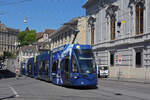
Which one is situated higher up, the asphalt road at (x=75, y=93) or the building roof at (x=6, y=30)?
the building roof at (x=6, y=30)

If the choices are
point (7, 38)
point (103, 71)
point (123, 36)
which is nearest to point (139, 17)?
point (123, 36)

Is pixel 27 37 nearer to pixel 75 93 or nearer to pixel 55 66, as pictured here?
pixel 55 66

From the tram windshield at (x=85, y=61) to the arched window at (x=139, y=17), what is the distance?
55.6 ft

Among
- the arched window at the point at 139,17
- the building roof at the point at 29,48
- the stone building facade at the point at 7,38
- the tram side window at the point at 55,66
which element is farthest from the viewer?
the stone building facade at the point at 7,38

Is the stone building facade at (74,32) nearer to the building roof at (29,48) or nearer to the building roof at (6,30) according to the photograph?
the building roof at (29,48)

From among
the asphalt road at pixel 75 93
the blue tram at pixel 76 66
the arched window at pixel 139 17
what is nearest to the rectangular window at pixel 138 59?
the arched window at pixel 139 17

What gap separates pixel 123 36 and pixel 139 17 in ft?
12.8

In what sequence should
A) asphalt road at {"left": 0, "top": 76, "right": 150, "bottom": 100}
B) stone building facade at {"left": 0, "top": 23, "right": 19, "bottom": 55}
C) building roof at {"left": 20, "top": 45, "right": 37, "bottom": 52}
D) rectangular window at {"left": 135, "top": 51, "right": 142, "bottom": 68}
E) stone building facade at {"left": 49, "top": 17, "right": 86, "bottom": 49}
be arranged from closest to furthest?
asphalt road at {"left": 0, "top": 76, "right": 150, "bottom": 100} < rectangular window at {"left": 135, "top": 51, "right": 142, "bottom": 68} < stone building facade at {"left": 49, "top": 17, "right": 86, "bottom": 49} < building roof at {"left": 20, "top": 45, "right": 37, "bottom": 52} < stone building facade at {"left": 0, "top": 23, "right": 19, "bottom": 55}

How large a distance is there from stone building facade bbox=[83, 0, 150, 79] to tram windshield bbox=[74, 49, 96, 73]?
14735 millimetres

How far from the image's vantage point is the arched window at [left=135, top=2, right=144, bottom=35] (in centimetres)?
3133

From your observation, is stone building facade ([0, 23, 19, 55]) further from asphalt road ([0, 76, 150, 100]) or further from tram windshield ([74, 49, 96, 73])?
tram windshield ([74, 49, 96, 73])

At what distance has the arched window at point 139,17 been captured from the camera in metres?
31.3

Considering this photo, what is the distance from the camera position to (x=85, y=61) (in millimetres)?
15828

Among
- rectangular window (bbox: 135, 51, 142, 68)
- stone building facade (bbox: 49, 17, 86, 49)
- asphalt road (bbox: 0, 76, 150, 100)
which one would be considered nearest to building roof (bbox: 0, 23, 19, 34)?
stone building facade (bbox: 49, 17, 86, 49)
